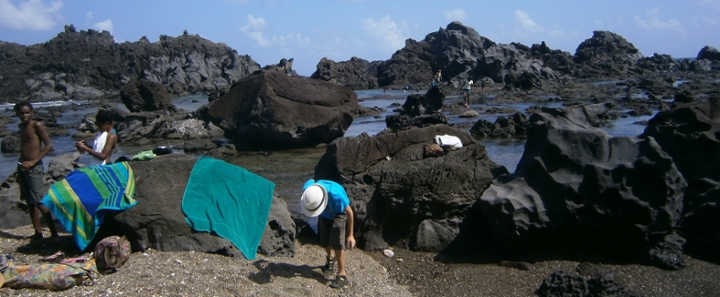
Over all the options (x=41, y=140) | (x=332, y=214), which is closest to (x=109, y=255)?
(x=41, y=140)

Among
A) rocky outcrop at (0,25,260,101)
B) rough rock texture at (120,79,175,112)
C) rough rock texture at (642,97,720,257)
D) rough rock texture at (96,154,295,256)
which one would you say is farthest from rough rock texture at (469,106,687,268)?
rocky outcrop at (0,25,260,101)

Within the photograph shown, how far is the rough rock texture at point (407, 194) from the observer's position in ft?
25.3

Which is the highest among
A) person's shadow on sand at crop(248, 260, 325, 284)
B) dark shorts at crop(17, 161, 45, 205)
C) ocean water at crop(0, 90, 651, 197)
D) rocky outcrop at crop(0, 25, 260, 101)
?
rocky outcrop at crop(0, 25, 260, 101)

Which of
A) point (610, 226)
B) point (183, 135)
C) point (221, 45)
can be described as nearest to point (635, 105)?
point (183, 135)

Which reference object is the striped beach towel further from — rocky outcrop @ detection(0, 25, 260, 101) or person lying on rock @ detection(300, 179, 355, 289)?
rocky outcrop @ detection(0, 25, 260, 101)

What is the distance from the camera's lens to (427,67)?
60.9m

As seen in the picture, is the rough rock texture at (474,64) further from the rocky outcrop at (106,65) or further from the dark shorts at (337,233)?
the dark shorts at (337,233)

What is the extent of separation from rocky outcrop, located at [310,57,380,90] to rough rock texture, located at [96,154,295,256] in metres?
50.7

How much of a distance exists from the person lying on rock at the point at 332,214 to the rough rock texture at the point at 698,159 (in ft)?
14.8

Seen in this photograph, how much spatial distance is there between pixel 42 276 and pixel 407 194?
15.0 feet

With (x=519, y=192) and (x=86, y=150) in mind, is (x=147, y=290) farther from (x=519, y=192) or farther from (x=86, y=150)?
(x=519, y=192)

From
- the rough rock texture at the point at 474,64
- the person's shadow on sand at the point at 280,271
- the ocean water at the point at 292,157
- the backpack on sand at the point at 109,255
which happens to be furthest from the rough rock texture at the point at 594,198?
the rough rock texture at the point at 474,64

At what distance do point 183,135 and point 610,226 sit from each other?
55.9 ft

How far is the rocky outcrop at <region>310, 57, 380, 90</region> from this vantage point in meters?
59.9
